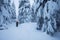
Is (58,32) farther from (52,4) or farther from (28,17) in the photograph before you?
(28,17)

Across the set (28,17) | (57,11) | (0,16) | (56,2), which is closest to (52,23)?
(57,11)

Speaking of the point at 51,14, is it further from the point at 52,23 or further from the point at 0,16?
the point at 0,16

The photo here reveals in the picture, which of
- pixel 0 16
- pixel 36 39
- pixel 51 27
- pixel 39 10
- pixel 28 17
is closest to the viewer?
pixel 51 27

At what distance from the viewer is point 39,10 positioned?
1143 cm

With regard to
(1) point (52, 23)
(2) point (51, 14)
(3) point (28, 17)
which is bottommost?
(3) point (28, 17)

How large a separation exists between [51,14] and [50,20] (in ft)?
1.60

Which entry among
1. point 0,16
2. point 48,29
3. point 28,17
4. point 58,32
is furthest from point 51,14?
point 28,17

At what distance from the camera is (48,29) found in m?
9.78

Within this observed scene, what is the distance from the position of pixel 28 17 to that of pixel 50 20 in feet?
53.5

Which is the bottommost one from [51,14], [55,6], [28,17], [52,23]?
[28,17]

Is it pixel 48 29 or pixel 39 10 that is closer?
pixel 48 29

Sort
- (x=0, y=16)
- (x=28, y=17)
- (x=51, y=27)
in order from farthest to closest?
(x=28, y=17) → (x=0, y=16) → (x=51, y=27)

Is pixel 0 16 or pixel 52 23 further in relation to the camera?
pixel 0 16

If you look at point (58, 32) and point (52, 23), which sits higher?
point (52, 23)
